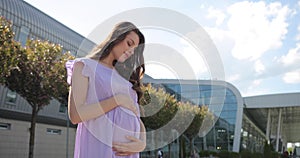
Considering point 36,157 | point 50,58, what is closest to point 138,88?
point 50,58

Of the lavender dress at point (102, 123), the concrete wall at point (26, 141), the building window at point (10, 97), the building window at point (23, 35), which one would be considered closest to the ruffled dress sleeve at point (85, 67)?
the lavender dress at point (102, 123)

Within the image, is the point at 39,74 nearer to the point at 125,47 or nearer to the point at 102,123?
the point at 125,47

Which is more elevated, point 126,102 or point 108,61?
point 108,61

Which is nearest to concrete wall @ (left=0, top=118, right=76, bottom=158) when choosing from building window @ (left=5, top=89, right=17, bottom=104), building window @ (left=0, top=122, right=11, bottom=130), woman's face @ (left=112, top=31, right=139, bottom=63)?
building window @ (left=0, top=122, right=11, bottom=130)

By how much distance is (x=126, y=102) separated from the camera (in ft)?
5.08

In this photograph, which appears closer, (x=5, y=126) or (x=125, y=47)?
(x=125, y=47)

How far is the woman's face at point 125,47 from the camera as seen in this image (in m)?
1.65

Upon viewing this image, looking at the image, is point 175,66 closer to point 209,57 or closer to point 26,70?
point 209,57

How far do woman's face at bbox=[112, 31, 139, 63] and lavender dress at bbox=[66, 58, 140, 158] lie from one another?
9 cm

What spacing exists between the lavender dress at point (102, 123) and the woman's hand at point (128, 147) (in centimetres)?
2

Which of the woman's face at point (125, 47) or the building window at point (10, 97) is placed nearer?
the woman's face at point (125, 47)

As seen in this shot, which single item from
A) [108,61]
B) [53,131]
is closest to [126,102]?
[108,61]

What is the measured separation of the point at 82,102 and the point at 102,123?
13 cm

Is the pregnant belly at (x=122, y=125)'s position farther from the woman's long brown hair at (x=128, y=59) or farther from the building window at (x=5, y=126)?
the building window at (x=5, y=126)
